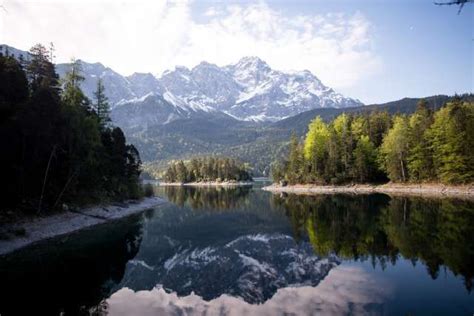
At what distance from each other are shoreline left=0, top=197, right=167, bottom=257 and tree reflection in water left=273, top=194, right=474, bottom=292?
1115 inches

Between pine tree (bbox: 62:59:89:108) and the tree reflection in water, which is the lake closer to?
the tree reflection in water

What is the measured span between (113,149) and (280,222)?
40.2 metres

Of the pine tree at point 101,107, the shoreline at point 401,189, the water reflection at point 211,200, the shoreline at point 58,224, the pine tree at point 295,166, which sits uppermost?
the pine tree at point 101,107

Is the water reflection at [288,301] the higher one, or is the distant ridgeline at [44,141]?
the distant ridgeline at [44,141]

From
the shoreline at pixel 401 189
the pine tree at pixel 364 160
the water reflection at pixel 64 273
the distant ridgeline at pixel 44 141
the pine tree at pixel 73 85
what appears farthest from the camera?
the pine tree at pixel 364 160

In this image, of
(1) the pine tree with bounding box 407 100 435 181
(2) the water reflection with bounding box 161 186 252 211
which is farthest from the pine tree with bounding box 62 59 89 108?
(1) the pine tree with bounding box 407 100 435 181

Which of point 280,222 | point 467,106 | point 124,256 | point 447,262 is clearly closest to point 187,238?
point 124,256

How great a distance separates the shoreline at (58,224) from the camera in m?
35.5

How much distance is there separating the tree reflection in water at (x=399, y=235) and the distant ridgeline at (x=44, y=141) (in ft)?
105

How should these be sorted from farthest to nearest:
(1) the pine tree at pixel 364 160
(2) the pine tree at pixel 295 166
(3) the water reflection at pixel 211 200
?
(2) the pine tree at pixel 295 166 → (1) the pine tree at pixel 364 160 → (3) the water reflection at pixel 211 200

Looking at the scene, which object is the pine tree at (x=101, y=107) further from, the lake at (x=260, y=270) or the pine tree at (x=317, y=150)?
the pine tree at (x=317, y=150)

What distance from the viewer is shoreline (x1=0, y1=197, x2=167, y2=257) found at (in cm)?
3546

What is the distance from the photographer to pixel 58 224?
4509 centimetres

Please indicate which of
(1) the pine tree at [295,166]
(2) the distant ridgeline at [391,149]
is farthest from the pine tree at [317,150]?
(1) the pine tree at [295,166]
